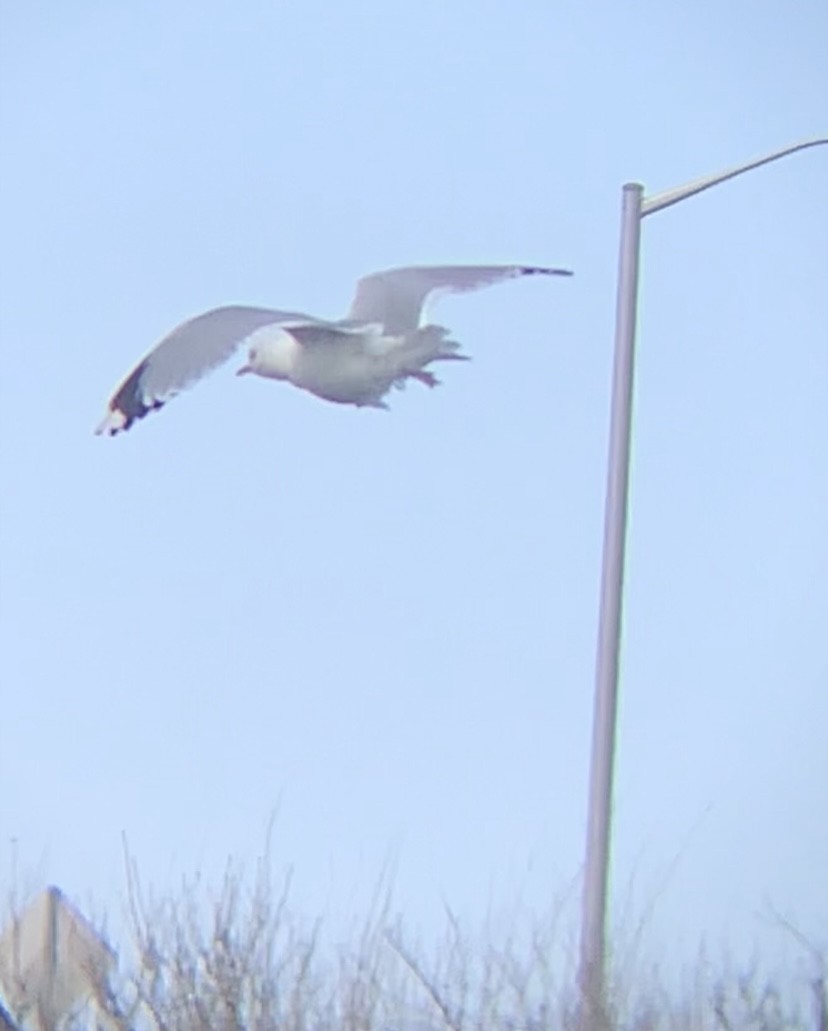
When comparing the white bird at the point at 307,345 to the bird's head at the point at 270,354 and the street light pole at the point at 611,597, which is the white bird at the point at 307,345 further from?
the street light pole at the point at 611,597

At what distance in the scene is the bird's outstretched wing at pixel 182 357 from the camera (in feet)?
49.9

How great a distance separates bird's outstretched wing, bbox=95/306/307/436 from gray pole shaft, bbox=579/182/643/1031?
441 cm

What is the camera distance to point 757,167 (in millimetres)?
11430

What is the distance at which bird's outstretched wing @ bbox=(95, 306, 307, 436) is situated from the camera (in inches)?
599

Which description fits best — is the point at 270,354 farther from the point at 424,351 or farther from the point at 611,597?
the point at 611,597

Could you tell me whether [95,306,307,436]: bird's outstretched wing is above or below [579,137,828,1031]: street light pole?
above

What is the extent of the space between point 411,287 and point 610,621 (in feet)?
16.6

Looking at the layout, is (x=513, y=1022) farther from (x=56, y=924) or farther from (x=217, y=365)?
(x=217, y=365)

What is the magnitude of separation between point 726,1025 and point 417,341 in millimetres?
4159

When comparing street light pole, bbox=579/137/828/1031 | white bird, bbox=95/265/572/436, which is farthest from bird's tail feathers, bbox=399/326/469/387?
street light pole, bbox=579/137/828/1031

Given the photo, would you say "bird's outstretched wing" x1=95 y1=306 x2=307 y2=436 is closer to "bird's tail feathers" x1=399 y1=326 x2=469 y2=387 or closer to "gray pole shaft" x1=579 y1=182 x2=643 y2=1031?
"bird's tail feathers" x1=399 y1=326 x2=469 y2=387

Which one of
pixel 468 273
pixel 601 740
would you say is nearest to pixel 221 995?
pixel 601 740

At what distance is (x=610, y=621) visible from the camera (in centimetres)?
1073

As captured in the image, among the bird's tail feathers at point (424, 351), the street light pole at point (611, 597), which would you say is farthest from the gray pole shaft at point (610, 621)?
the bird's tail feathers at point (424, 351)
